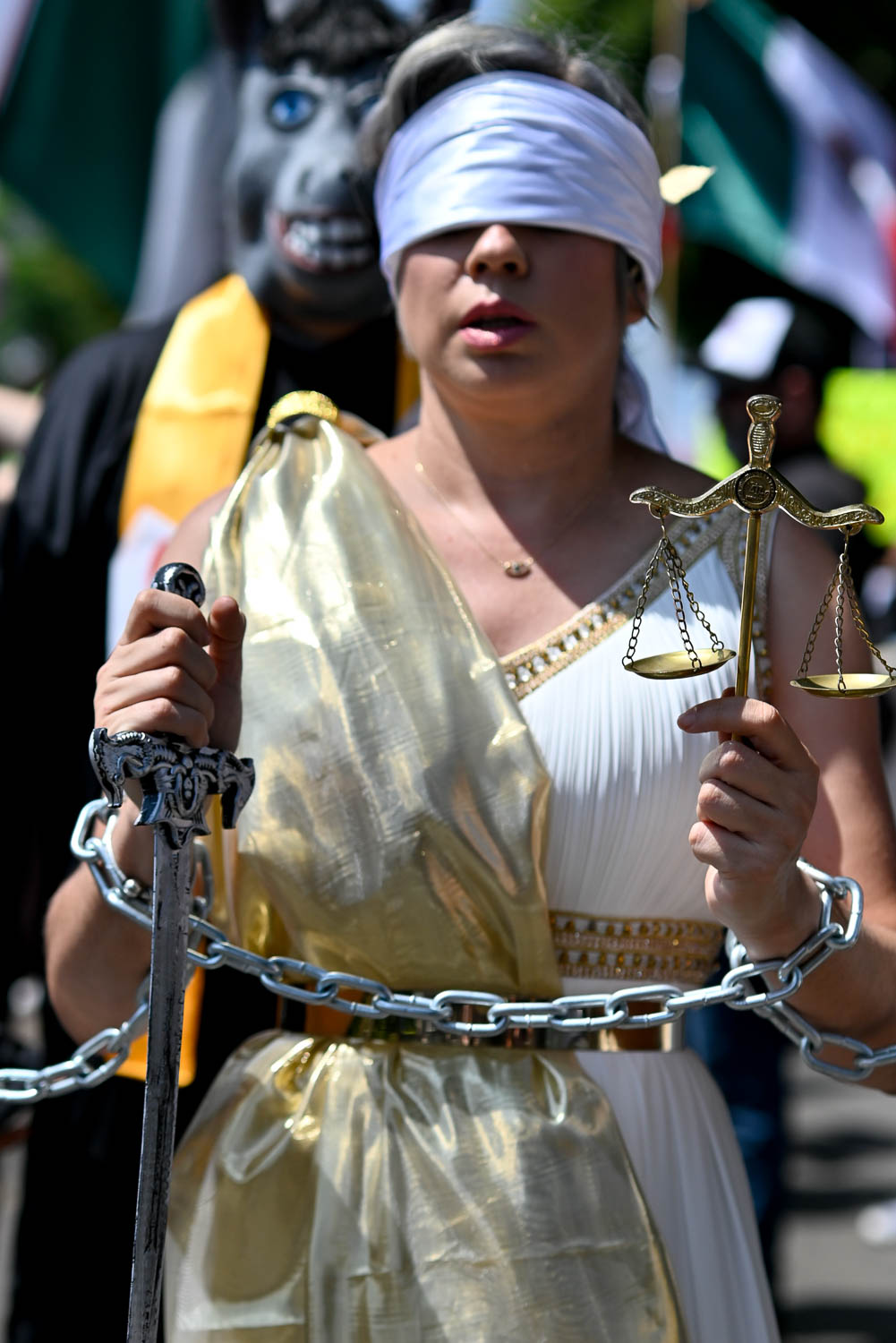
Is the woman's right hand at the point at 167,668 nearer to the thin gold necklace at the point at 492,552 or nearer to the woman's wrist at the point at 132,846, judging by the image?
the woman's wrist at the point at 132,846

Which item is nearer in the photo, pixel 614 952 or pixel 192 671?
pixel 192 671

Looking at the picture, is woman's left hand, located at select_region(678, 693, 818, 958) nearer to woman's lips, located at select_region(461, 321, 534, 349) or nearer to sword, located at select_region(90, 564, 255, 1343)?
sword, located at select_region(90, 564, 255, 1343)

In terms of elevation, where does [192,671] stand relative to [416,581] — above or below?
below

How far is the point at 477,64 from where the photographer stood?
84.2 inches

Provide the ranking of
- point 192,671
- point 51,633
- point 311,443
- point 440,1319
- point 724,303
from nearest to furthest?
point 192,671 → point 440,1319 → point 311,443 → point 51,633 → point 724,303

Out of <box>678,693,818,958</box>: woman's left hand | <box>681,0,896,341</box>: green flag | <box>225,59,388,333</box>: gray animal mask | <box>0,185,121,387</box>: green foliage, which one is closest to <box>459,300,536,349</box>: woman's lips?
<box>678,693,818,958</box>: woman's left hand

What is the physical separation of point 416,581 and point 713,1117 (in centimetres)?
69

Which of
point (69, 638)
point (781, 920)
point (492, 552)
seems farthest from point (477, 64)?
point (69, 638)

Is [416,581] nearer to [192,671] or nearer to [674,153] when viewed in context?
[192,671]

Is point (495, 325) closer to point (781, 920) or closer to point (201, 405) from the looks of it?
point (781, 920)

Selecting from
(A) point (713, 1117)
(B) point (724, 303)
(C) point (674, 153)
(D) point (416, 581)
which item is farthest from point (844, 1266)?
(B) point (724, 303)

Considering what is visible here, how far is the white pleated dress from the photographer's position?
1.96 meters

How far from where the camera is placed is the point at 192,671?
1669 mm

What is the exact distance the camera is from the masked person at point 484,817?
184 centimetres
